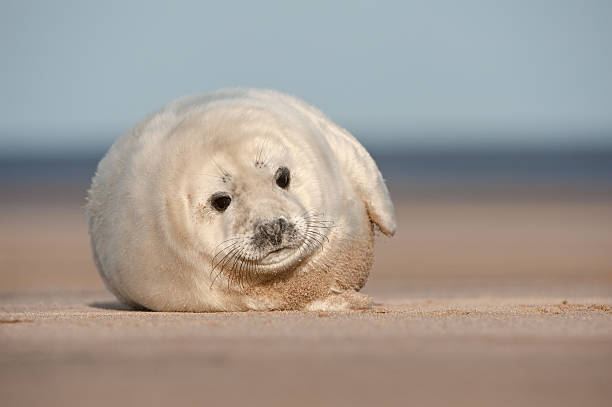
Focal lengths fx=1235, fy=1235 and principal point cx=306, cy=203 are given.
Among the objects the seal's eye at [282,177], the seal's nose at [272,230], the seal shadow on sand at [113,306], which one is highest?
the seal's eye at [282,177]

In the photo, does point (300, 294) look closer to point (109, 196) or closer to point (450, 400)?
point (109, 196)

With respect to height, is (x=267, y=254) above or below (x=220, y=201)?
below

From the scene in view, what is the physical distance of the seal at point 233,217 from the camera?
283 inches

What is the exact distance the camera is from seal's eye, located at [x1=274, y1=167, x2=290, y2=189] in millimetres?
7395

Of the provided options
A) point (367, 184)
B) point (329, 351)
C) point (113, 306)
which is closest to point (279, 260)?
point (367, 184)

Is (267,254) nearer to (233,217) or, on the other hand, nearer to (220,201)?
(233,217)

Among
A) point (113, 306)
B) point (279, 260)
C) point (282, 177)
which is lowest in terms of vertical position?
point (113, 306)

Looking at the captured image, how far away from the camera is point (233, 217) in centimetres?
711

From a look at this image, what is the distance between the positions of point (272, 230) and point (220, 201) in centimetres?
50

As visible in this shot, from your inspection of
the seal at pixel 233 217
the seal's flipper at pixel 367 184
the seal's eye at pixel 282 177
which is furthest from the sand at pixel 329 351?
the seal's eye at pixel 282 177

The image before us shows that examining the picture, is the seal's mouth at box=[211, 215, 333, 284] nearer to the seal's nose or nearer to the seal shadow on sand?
the seal's nose

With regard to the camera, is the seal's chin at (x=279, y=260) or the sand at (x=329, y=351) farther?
the seal's chin at (x=279, y=260)

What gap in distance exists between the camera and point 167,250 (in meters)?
7.51

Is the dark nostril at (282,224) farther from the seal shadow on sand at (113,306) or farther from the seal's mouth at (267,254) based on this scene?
the seal shadow on sand at (113,306)
